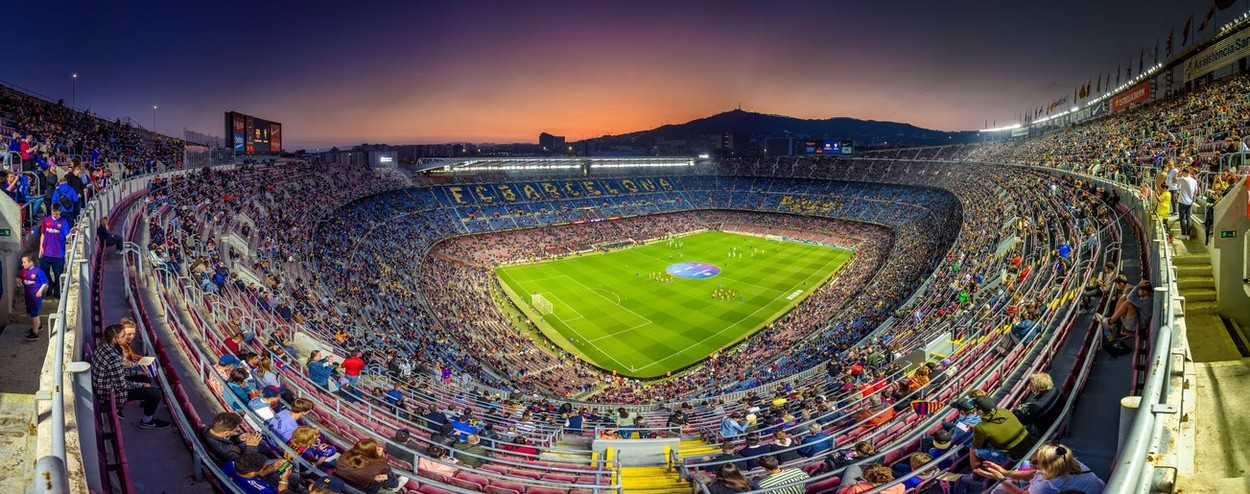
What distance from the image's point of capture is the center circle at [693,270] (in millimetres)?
48844

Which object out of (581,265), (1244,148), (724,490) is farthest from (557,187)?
(724,490)

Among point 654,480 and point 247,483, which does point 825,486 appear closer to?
point 654,480

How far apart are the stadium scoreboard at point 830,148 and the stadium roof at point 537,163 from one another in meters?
18.5

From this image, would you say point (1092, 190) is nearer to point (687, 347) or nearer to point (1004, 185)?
point (1004, 185)

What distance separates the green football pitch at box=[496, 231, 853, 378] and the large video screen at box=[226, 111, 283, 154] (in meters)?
23.3

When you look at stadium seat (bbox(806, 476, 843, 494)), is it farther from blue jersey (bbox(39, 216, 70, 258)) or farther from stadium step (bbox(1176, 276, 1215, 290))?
blue jersey (bbox(39, 216, 70, 258))

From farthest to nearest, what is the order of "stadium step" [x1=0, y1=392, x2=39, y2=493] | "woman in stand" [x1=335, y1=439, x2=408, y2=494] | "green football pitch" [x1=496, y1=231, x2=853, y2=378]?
"green football pitch" [x1=496, y1=231, x2=853, y2=378] → "woman in stand" [x1=335, y1=439, x2=408, y2=494] → "stadium step" [x1=0, y1=392, x2=39, y2=493]

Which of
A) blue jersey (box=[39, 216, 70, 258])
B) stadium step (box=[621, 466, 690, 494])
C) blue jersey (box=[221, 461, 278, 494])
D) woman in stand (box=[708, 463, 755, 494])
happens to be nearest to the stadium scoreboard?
stadium step (box=[621, 466, 690, 494])

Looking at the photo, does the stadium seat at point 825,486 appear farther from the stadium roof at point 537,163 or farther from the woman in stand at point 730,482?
the stadium roof at point 537,163

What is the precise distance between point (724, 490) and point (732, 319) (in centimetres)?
3226

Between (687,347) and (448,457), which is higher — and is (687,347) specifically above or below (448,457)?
Answer: below

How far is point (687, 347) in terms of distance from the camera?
33000 millimetres

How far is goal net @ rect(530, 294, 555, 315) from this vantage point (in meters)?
38.2

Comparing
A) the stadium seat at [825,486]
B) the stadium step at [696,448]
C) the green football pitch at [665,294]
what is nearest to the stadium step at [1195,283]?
the stadium seat at [825,486]
